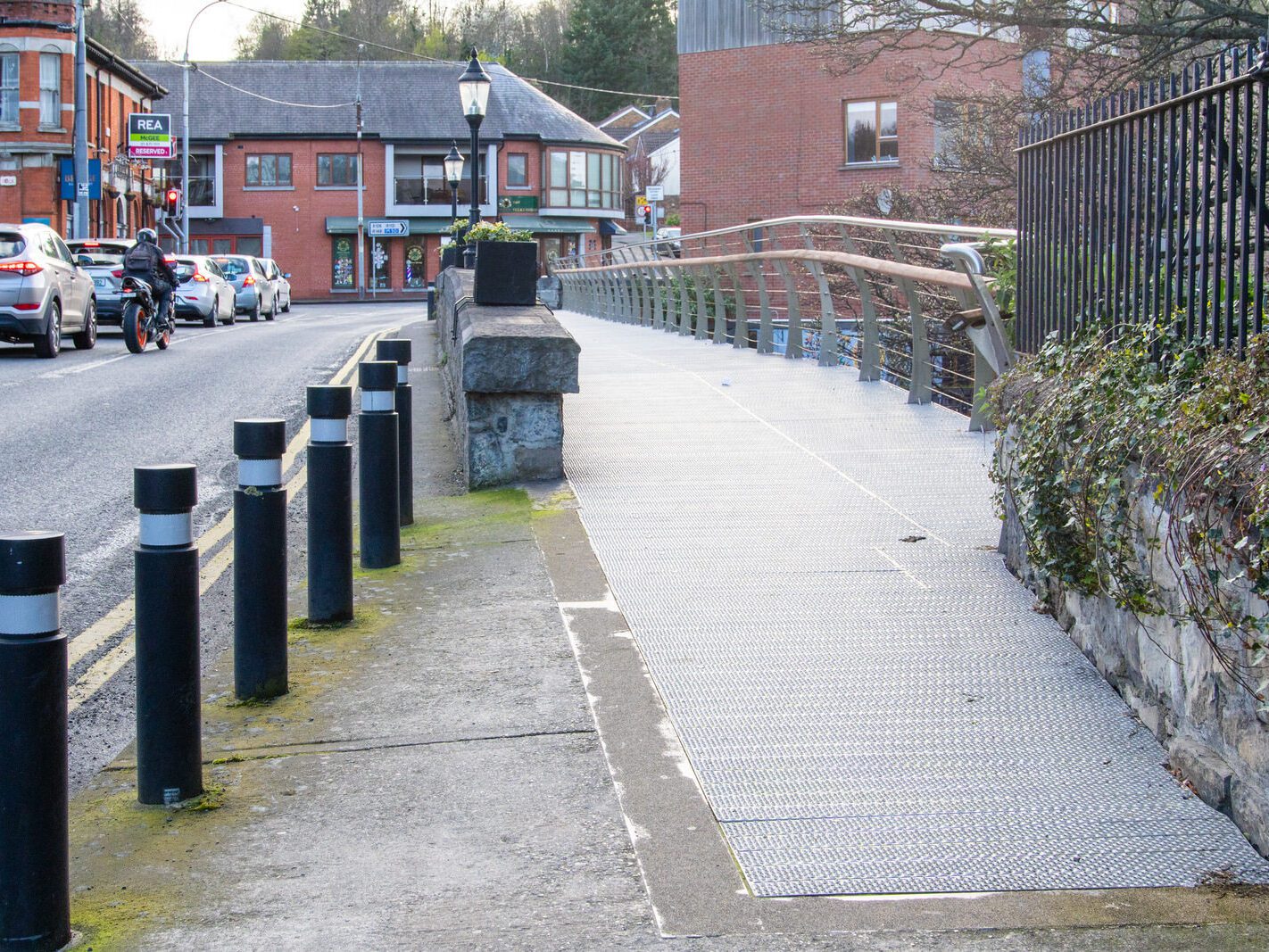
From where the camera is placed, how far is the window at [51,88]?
48.9 metres

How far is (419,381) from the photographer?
16.9m

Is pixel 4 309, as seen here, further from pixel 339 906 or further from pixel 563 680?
pixel 339 906

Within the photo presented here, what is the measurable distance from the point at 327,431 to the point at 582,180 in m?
67.8

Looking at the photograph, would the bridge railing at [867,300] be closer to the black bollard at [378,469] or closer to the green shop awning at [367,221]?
the black bollard at [378,469]

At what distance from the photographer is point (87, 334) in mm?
22016

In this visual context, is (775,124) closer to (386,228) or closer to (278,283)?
(278,283)

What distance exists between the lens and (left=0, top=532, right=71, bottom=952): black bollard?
324 cm

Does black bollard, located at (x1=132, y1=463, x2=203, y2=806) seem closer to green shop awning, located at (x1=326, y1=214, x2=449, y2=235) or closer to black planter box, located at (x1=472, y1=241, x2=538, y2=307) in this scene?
black planter box, located at (x1=472, y1=241, x2=538, y2=307)

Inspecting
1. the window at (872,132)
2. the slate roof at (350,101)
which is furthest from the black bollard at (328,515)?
the slate roof at (350,101)

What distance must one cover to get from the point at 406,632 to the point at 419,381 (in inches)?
446

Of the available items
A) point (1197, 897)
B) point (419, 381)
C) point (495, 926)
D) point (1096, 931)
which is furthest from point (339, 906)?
point (419, 381)

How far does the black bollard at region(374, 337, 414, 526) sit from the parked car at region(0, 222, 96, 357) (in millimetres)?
12397

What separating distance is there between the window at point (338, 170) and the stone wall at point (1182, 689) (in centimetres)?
6684

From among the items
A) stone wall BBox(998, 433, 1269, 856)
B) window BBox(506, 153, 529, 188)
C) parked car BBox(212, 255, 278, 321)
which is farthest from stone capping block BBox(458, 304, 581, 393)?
window BBox(506, 153, 529, 188)
